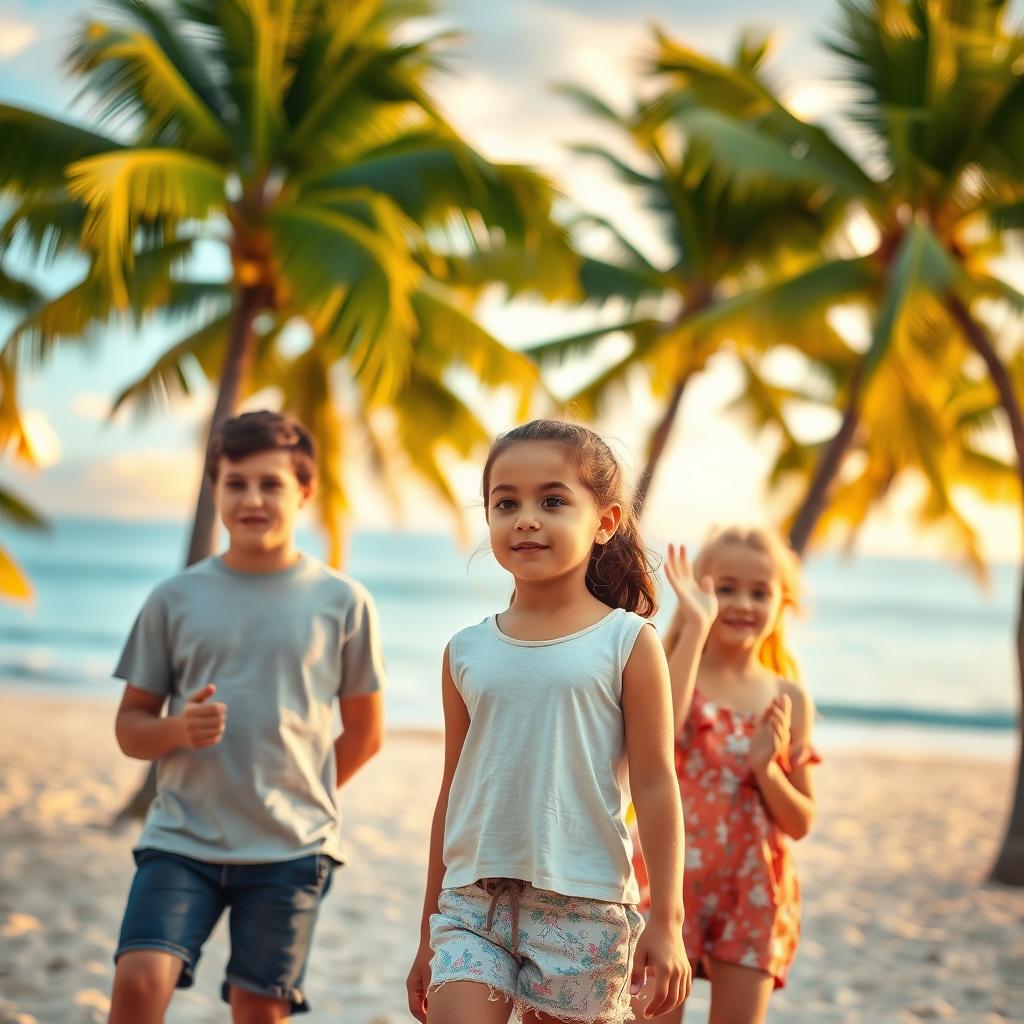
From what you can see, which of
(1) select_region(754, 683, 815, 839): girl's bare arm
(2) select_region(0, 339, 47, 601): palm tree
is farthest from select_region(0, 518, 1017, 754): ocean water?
(2) select_region(0, 339, 47, 601): palm tree

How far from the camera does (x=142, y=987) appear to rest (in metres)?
2.95

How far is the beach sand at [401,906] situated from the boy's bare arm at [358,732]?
206cm

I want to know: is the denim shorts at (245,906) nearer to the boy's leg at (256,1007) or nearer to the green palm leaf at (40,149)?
the boy's leg at (256,1007)

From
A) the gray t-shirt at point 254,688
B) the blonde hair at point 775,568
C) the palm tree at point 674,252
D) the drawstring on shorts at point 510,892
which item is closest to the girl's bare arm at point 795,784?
the blonde hair at point 775,568

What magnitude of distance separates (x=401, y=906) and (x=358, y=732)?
417cm

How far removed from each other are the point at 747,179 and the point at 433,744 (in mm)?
8457

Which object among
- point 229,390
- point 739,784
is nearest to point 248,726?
point 739,784

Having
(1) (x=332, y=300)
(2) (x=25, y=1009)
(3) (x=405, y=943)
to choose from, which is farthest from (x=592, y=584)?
(1) (x=332, y=300)

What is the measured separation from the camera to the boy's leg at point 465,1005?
236 cm

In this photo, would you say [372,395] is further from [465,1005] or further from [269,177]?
[465,1005]

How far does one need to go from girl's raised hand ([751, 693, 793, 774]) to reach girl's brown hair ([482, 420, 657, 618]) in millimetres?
655

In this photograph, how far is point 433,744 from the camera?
1580 centimetres

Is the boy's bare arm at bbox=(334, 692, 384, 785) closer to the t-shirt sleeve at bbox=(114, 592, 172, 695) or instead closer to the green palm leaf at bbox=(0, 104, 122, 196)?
the t-shirt sleeve at bbox=(114, 592, 172, 695)

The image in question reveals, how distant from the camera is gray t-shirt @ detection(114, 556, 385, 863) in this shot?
10.6 feet
